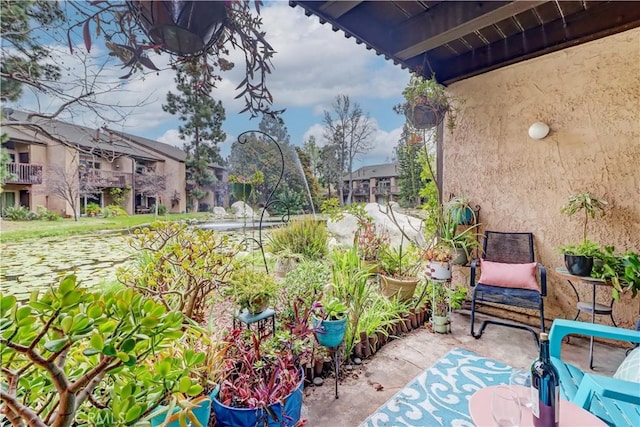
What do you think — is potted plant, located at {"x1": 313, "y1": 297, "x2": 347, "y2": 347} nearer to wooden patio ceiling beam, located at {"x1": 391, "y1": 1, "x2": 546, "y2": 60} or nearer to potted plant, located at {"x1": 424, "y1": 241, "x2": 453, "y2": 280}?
potted plant, located at {"x1": 424, "y1": 241, "x2": 453, "y2": 280}

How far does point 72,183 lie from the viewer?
45.6 inches

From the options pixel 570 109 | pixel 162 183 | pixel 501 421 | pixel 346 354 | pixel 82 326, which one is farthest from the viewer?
pixel 570 109

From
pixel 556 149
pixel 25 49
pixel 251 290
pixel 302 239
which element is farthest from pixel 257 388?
pixel 556 149

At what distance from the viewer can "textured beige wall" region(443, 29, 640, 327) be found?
2604mm

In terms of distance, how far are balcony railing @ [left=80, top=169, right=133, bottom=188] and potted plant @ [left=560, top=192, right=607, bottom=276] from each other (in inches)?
128

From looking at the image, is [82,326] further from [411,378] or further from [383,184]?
[383,184]

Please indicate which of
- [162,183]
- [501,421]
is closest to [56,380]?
[162,183]

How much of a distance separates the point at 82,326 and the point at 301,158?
3.00 meters

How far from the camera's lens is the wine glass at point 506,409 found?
3.47 feet

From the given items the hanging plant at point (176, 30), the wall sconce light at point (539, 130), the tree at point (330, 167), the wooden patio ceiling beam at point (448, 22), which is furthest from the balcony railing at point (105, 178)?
the wall sconce light at point (539, 130)

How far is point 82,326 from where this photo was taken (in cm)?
61

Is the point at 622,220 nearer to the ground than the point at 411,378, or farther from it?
farther from it

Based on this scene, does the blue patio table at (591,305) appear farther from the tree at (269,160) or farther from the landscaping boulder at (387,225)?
the tree at (269,160)

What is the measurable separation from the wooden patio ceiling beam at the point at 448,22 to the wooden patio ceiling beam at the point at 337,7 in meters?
0.82
